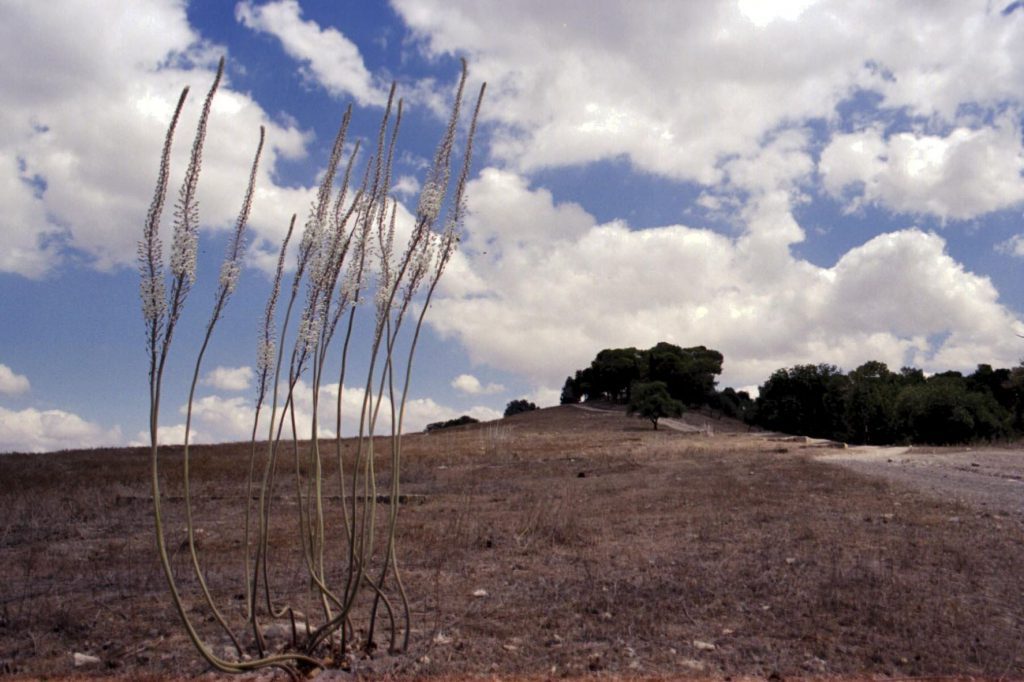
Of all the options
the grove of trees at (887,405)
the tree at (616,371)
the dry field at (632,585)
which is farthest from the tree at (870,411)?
the dry field at (632,585)

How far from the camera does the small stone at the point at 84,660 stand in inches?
195

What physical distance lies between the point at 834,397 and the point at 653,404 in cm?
1684

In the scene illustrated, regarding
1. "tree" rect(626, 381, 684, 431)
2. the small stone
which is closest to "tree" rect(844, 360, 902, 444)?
"tree" rect(626, 381, 684, 431)

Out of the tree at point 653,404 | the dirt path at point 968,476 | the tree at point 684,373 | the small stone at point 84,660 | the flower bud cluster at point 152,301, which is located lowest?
the small stone at point 84,660

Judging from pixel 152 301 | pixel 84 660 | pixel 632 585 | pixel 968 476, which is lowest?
pixel 84 660

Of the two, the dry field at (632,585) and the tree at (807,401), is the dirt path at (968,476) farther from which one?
the tree at (807,401)

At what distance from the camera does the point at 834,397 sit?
5719cm

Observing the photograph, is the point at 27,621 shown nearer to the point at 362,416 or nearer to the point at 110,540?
Answer: the point at 362,416

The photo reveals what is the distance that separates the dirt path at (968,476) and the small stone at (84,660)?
997 cm

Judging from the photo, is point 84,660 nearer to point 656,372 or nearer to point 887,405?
point 887,405

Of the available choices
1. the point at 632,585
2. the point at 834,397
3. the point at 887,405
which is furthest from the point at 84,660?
the point at 834,397

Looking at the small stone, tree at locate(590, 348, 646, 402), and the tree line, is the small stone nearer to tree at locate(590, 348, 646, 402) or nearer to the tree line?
the tree line

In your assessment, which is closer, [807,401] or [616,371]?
[807,401]

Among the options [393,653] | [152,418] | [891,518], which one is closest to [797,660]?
[393,653]
